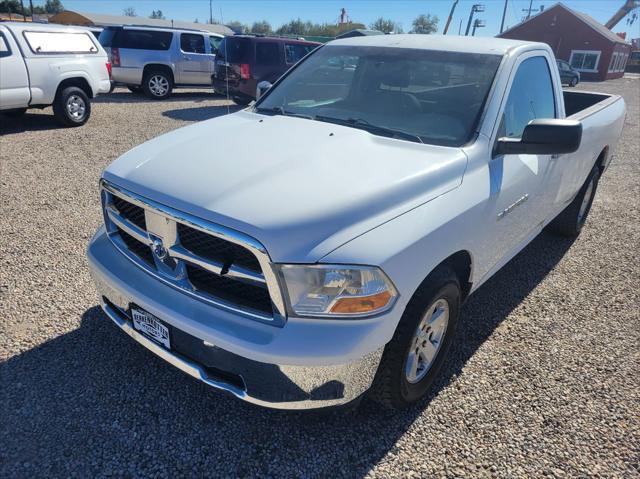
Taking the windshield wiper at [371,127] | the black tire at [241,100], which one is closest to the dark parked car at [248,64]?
the black tire at [241,100]

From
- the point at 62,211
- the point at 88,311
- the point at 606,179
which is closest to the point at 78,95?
the point at 62,211

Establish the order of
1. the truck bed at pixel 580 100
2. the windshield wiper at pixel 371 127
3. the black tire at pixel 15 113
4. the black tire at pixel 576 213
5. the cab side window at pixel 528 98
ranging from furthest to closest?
1. the black tire at pixel 15 113
2. the truck bed at pixel 580 100
3. the black tire at pixel 576 213
4. the cab side window at pixel 528 98
5. the windshield wiper at pixel 371 127

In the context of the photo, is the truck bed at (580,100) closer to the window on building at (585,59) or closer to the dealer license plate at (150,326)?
the dealer license plate at (150,326)

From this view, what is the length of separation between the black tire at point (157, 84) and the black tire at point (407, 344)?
1303cm

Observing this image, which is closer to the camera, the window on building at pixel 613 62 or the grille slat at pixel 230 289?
the grille slat at pixel 230 289

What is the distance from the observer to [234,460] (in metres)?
2.28

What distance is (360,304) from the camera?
77.4 inches

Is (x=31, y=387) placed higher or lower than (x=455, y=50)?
lower

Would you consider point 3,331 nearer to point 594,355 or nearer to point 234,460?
point 234,460

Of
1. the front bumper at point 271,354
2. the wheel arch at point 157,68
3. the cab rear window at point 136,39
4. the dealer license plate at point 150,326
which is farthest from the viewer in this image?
the wheel arch at point 157,68

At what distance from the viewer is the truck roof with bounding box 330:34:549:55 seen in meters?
3.19

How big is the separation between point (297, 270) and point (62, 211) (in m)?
A: 4.17

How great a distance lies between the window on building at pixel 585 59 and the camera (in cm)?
4225

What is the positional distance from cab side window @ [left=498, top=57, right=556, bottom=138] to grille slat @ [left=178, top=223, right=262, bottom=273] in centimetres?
172
